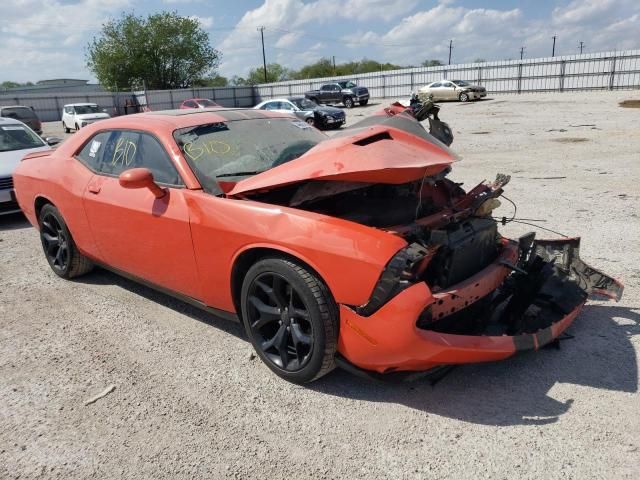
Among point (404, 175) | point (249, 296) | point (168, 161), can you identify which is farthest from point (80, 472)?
point (404, 175)

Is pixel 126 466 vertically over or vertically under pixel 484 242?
under

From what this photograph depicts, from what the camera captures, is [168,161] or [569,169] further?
[569,169]

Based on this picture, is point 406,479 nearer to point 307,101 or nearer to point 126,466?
point 126,466

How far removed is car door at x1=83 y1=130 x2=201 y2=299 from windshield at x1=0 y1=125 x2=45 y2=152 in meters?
4.93

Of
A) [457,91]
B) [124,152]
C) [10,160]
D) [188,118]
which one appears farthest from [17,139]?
[457,91]

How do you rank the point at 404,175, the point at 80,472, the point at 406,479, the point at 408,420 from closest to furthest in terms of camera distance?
the point at 406,479 → the point at 80,472 → the point at 408,420 → the point at 404,175

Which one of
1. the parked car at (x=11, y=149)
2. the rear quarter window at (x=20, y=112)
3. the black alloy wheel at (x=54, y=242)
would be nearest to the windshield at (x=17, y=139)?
the parked car at (x=11, y=149)

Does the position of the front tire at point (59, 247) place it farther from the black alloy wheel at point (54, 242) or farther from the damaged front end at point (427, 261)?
the damaged front end at point (427, 261)

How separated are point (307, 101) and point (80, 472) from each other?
2193cm

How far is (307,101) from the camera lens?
75.4 ft

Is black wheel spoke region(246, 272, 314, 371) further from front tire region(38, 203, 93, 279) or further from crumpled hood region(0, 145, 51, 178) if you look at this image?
crumpled hood region(0, 145, 51, 178)

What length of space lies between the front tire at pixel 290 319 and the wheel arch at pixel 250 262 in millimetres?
30

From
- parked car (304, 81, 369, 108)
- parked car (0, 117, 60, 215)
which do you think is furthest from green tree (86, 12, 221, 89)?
parked car (0, 117, 60, 215)

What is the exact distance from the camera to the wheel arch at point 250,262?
2766mm
